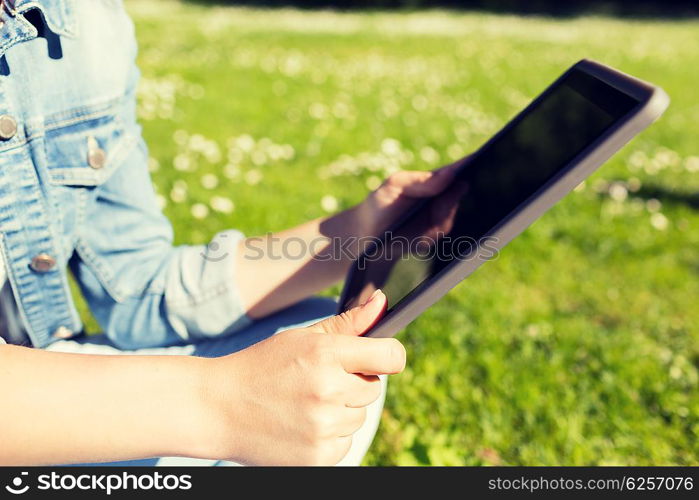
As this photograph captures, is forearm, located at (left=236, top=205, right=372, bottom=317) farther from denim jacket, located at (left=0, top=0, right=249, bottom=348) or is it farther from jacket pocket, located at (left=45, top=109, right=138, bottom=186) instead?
jacket pocket, located at (left=45, top=109, right=138, bottom=186)

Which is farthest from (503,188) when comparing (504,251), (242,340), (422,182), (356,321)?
(504,251)

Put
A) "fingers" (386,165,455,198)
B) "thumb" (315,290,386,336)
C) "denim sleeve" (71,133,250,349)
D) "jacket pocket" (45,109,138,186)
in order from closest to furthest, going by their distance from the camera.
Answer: "thumb" (315,290,386,336) → "jacket pocket" (45,109,138,186) → "denim sleeve" (71,133,250,349) → "fingers" (386,165,455,198)

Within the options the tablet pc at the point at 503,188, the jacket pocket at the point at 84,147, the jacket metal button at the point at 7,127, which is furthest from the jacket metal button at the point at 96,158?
the tablet pc at the point at 503,188

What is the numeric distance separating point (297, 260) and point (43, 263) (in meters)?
0.67

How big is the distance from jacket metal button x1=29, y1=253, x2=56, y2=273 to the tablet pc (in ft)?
2.39

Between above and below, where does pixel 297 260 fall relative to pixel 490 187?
below

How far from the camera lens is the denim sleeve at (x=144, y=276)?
65.5 inches

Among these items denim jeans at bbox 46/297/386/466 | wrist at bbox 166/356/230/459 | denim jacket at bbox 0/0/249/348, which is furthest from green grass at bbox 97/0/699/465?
wrist at bbox 166/356/230/459

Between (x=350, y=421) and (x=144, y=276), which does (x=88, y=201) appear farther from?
(x=350, y=421)

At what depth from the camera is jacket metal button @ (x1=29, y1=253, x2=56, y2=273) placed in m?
1.46

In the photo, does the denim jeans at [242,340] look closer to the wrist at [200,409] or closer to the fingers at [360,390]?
the fingers at [360,390]

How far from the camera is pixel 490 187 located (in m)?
1.56

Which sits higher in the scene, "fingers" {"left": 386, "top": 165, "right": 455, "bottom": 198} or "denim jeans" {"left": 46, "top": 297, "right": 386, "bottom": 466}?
"fingers" {"left": 386, "top": 165, "right": 455, "bottom": 198}
